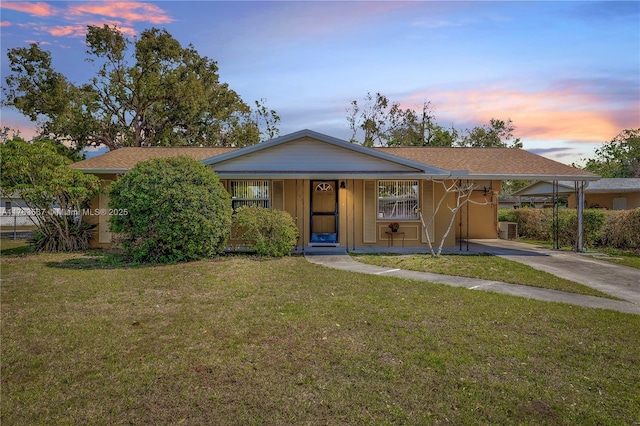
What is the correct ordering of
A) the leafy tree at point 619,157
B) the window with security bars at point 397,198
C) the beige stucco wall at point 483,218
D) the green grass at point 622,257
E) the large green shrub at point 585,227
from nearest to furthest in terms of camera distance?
1. the green grass at point 622,257
2. the window with security bars at point 397,198
3. the large green shrub at point 585,227
4. the beige stucco wall at point 483,218
5. the leafy tree at point 619,157

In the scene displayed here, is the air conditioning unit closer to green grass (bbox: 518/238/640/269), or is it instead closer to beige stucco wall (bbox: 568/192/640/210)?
green grass (bbox: 518/238/640/269)

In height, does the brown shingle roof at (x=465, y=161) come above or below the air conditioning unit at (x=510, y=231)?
above

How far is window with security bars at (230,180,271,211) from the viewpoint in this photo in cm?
1462

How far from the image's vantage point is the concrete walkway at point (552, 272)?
7324mm

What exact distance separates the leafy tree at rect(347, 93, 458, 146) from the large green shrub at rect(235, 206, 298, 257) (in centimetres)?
2406

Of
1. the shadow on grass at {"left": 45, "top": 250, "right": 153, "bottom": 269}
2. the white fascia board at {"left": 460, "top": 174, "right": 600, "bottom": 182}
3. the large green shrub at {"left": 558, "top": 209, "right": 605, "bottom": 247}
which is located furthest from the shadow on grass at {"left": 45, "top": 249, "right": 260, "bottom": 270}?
the large green shrub at {"left": 558, "top": 209, "right": 605, "bottom": 247}

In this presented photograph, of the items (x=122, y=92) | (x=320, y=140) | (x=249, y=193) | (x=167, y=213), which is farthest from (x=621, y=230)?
(x=122, y=92)

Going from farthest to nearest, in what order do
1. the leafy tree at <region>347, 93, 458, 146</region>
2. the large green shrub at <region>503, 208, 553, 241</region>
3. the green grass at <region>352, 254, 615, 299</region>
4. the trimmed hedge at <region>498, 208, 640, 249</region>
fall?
the leafy tree at <region>347, 93, 458, 146</region>, the large green shrub at <region>503, 208, 553, 241</region>, the trimmed hedge at <region>498, 208, 640, 249</region>, the green grass at <region>352, 254, 615, 299</region>

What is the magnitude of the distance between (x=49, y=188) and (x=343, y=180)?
9.85 m

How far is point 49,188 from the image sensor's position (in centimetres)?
1279

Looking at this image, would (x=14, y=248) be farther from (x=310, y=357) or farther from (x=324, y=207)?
(x=310, y=357)

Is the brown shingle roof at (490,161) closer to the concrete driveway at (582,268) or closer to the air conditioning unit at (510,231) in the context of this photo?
the concrete driveway at (582,268)

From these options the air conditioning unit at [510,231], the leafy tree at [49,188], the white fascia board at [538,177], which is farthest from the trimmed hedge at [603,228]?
the leafy tree at [49,188]

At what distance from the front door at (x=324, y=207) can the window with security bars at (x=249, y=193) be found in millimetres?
1781
